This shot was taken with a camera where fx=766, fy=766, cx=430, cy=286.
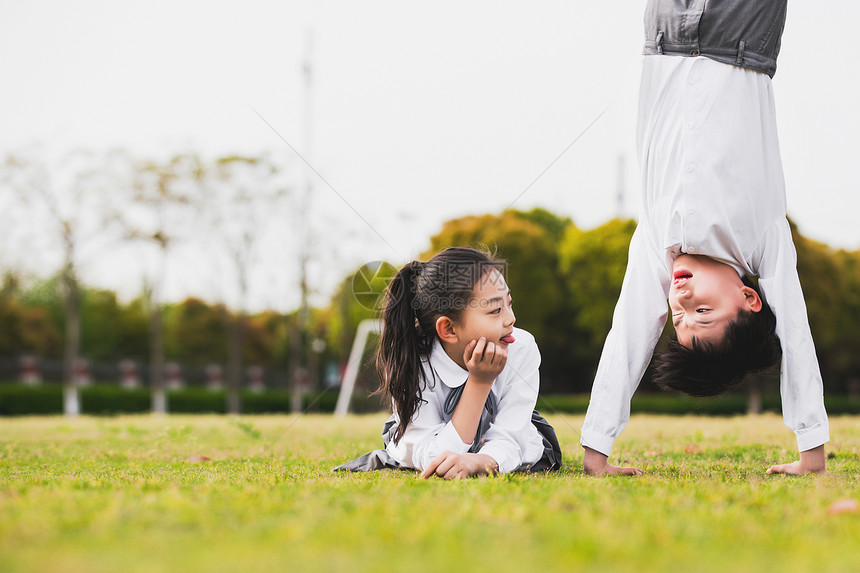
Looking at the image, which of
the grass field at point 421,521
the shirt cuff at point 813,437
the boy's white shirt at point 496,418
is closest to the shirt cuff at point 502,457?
the boy's white shirt at point 496,418

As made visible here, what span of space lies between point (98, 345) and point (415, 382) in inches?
1545

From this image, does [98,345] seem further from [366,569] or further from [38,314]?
[366,569]

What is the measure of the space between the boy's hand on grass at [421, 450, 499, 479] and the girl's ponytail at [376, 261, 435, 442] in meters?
0.47

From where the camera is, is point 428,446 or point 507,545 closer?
point 507,545

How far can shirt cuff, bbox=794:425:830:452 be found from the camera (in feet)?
10.9

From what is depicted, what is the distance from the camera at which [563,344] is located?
26.9 meters

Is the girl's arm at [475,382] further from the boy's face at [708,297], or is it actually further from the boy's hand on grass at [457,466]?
the boy's face at [708,297]

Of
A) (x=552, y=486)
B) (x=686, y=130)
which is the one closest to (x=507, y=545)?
(x=552, y=486)

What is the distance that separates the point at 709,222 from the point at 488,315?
1070 millimetres

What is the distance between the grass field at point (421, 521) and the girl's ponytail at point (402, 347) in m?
0.40

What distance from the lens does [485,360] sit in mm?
3326

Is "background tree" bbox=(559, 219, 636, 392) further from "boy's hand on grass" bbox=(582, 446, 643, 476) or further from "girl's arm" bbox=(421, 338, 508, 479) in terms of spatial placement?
"girl's arm" bbox=(421, 338, 508, 479)

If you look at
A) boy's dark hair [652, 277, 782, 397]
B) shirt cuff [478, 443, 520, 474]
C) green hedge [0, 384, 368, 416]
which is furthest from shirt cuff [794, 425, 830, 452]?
green hedge [0, 384, 368, 416]

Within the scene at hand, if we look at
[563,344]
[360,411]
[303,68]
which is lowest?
[360,411]
